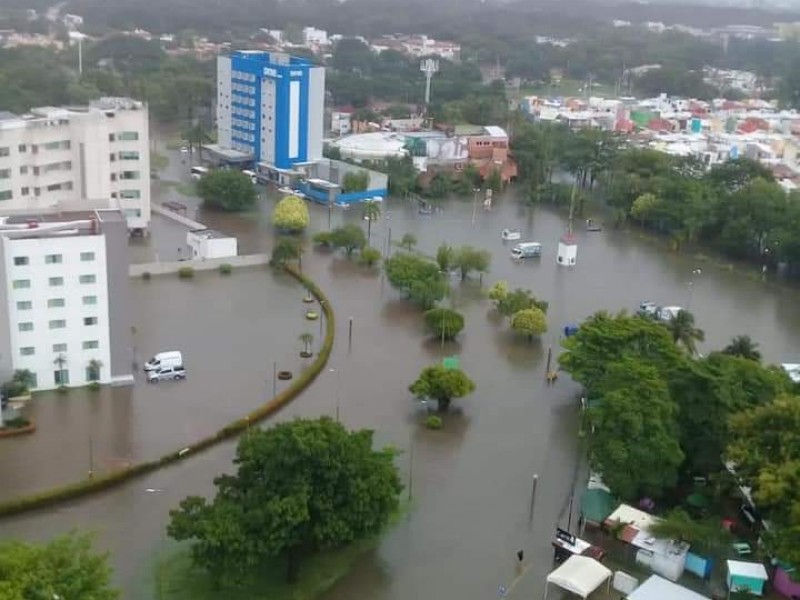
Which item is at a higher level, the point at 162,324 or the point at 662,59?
the point at 662,59

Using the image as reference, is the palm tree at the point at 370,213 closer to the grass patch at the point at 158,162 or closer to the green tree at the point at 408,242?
the green tree at the point at 408,242

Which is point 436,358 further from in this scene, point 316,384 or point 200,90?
point 200,90

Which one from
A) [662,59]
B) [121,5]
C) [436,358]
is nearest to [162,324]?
[436,358]

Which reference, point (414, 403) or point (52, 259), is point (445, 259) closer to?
point (414, 403)

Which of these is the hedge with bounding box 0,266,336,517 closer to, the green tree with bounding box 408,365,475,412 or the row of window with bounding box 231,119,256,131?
the green tree with bounding box 408,365,475,412

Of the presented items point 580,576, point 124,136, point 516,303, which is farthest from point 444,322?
point 124,136
